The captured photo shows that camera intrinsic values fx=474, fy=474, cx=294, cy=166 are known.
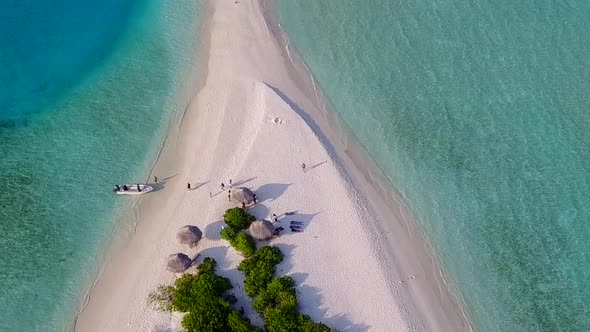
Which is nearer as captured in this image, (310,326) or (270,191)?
(310,326)

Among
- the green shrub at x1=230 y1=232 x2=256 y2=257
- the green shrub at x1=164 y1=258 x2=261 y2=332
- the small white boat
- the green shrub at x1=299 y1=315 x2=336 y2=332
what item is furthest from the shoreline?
the small white boat

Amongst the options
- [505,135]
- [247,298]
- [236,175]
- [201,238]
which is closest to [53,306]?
[201,238]

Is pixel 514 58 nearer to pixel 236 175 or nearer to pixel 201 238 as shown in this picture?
pixel 236 175

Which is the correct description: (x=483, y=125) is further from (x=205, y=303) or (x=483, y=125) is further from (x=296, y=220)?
(x=205, y=303)

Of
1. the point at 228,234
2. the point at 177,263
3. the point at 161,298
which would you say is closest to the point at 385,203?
the point at 228,234

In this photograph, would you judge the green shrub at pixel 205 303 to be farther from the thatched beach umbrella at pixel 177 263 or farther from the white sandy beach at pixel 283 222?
the white sandy beach at pixel 283 222

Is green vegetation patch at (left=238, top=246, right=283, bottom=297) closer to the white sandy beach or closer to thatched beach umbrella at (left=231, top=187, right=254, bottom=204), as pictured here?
the white sandy beach
